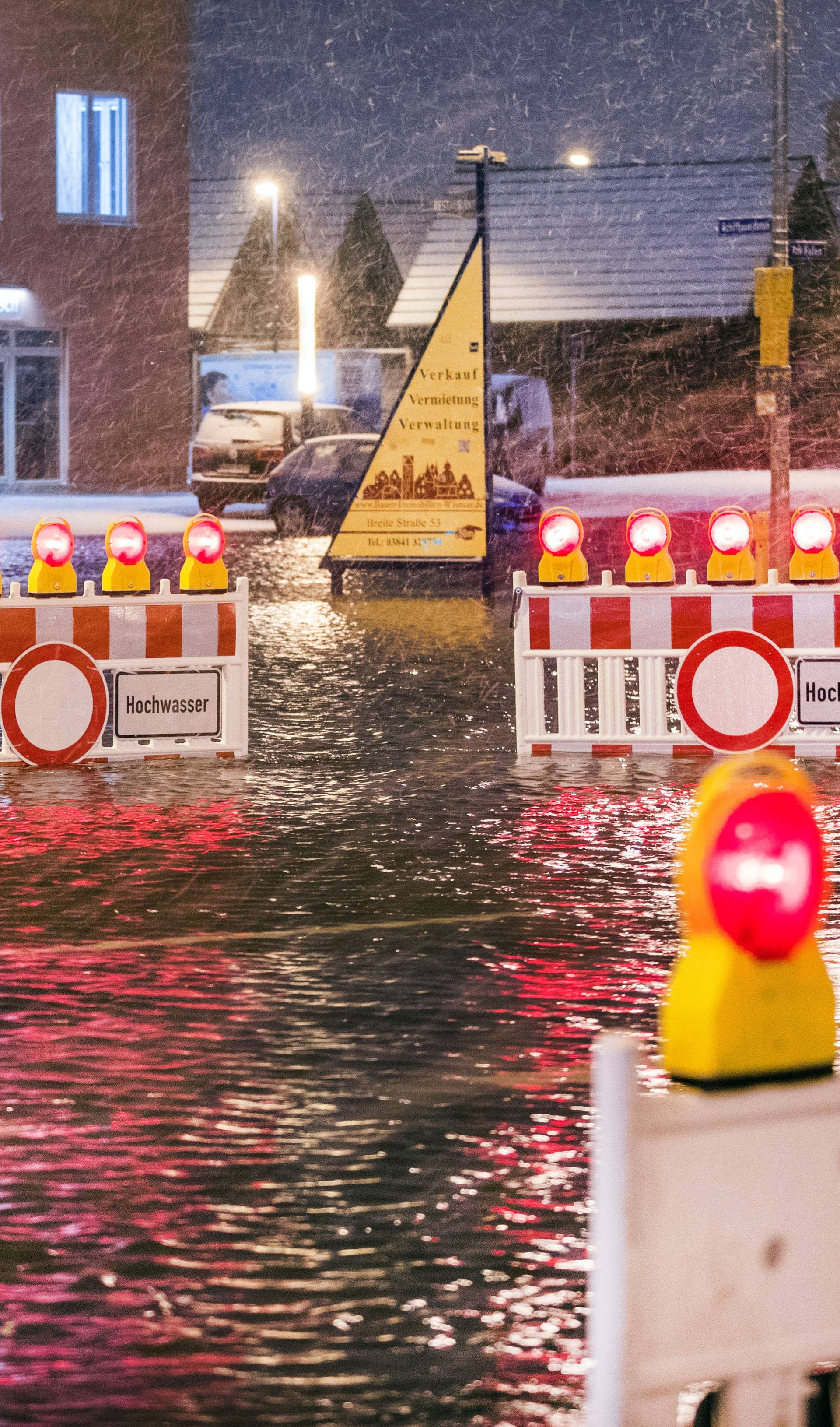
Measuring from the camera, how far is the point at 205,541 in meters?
11.0

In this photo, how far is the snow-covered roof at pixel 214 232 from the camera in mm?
45000

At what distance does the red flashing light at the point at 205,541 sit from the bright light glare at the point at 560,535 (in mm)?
1622

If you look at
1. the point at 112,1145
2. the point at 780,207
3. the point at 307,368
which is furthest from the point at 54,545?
the point at 307,368

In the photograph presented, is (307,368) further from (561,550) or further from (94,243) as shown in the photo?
(561,550)

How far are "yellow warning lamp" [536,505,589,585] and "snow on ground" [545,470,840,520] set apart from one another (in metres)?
22.9

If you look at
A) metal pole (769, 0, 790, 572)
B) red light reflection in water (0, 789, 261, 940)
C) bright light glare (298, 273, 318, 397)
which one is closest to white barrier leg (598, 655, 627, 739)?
red light reflection in water (0, 789, 261, 940)

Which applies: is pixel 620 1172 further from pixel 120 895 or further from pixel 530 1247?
pixel 120 895

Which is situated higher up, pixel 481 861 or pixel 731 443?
pixel 731 443

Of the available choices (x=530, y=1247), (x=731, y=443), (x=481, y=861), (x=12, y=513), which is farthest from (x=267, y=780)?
(x=731, y=443)

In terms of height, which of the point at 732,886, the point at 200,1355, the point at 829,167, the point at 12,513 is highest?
the point at 829,167

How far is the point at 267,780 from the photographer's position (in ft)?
33.8

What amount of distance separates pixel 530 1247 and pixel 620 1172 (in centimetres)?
157

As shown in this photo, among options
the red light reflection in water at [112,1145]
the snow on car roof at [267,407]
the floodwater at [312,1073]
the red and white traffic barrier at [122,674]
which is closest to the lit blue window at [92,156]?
the snow on car roof at [267,407]

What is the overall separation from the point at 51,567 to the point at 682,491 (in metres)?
30.0
